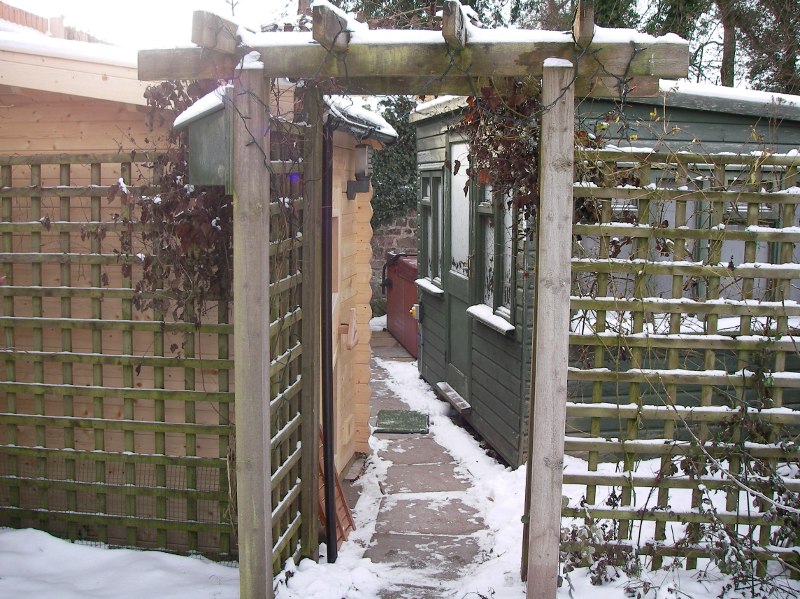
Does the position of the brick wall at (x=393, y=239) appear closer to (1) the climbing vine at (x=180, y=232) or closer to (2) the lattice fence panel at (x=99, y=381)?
(2) the lattice fence panel at (x=99, y=381)

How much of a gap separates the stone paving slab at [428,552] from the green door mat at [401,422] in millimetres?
2749

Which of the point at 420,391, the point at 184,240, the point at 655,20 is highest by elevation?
the point at 655,20

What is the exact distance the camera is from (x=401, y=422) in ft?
29.2

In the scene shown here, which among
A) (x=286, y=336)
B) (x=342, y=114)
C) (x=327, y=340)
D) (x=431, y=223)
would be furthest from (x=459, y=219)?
(x=286, y=336)

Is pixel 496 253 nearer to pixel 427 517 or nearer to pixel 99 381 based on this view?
pixel 427 517

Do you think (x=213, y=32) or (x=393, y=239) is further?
(x=393, y=239)

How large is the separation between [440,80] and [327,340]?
175cm

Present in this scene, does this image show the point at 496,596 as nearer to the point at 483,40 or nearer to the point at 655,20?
the point at 483,40

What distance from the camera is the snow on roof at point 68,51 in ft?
15.0

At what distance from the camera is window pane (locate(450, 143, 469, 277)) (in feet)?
28.6

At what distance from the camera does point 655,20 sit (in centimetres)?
1355

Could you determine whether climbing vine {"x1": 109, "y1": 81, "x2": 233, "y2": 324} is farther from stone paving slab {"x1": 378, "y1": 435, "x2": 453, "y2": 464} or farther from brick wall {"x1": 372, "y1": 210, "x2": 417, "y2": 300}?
brick wall {"x1": 372, "y1": 210, "x2": 417, "y2": 300}

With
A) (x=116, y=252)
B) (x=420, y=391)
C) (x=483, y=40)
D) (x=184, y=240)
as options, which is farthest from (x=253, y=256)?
(x=420, y=391)

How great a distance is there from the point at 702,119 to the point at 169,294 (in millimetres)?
4393
